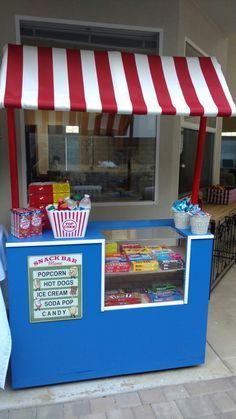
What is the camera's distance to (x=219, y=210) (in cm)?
491

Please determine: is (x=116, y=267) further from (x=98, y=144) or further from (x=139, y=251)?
(x=98, y=144)

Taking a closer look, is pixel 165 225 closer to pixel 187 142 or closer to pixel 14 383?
pixel 14 383

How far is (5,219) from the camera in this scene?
394cm

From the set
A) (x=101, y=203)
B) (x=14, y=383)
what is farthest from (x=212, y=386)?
(x=101, y=203)

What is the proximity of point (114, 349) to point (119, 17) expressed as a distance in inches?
138

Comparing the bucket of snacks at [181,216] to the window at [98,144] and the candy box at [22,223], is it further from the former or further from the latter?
the window at [98,144]

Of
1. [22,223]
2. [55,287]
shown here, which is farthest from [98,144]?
[55,287]

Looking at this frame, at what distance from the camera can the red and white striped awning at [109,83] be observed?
219 centimetres

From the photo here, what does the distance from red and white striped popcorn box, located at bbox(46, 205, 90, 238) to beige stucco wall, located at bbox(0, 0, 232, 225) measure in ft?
5.87

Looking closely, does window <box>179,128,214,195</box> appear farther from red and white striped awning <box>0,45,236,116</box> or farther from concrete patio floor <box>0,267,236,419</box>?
concrete patio floor <box>0,267,236,419</box>

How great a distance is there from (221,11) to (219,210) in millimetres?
2668

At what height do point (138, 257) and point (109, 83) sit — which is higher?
point (109, 83)

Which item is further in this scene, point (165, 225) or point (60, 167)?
point (60, 167)

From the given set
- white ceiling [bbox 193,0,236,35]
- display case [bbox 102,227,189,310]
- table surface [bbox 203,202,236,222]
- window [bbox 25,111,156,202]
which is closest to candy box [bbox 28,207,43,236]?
display case [bbox 102,227,189,310]
